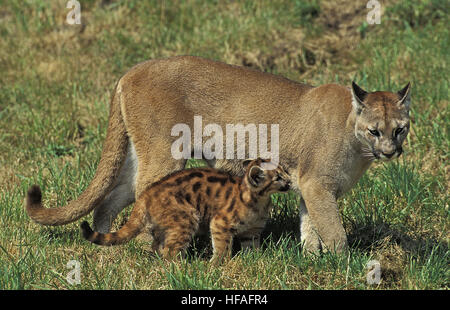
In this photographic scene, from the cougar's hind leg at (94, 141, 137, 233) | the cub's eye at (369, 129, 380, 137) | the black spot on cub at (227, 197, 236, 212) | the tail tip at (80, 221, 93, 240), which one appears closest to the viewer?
the tail tip at (80, 221, 93, 240)

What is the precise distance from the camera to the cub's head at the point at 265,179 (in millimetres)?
5898

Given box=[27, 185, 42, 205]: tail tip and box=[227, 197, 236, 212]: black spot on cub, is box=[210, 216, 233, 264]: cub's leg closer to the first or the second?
box=[227, 197, 236, 212]: black spot on cub

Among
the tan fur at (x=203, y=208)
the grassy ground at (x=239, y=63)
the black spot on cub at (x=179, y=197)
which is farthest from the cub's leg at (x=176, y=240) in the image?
the black spot on cub at (x=179, y=197)

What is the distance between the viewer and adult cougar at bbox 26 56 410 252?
234 inches

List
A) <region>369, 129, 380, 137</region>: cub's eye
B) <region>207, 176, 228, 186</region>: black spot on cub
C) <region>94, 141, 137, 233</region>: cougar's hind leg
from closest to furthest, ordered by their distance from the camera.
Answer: <region>369, 129, 380, 137</region>: cub's eye, <region>207, 176, 228, 186</region>: black spot on cub, <region>94, 141, 137, 233</region>: cougar's hind leg

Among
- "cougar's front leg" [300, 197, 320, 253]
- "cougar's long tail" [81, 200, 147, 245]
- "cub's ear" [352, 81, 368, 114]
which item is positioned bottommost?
"cougar's front leg" [300, 197, 320, 253]

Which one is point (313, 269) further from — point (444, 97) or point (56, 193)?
point (444, 97)

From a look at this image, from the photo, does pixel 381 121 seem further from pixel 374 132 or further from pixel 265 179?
pixel 265 179

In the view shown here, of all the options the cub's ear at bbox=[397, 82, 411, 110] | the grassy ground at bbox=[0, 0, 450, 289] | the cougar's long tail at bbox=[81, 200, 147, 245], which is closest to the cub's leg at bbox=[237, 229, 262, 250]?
the grassy ground at bbox=[0, 0, 450, 289]

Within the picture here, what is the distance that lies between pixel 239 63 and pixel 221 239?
3.89 meters

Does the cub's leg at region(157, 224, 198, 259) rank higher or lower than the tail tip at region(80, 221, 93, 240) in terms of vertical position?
lower

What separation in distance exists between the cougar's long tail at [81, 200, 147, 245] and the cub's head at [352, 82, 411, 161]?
1.87 m

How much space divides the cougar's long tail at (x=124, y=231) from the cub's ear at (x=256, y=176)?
904 millimetres

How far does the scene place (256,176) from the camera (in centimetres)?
591
